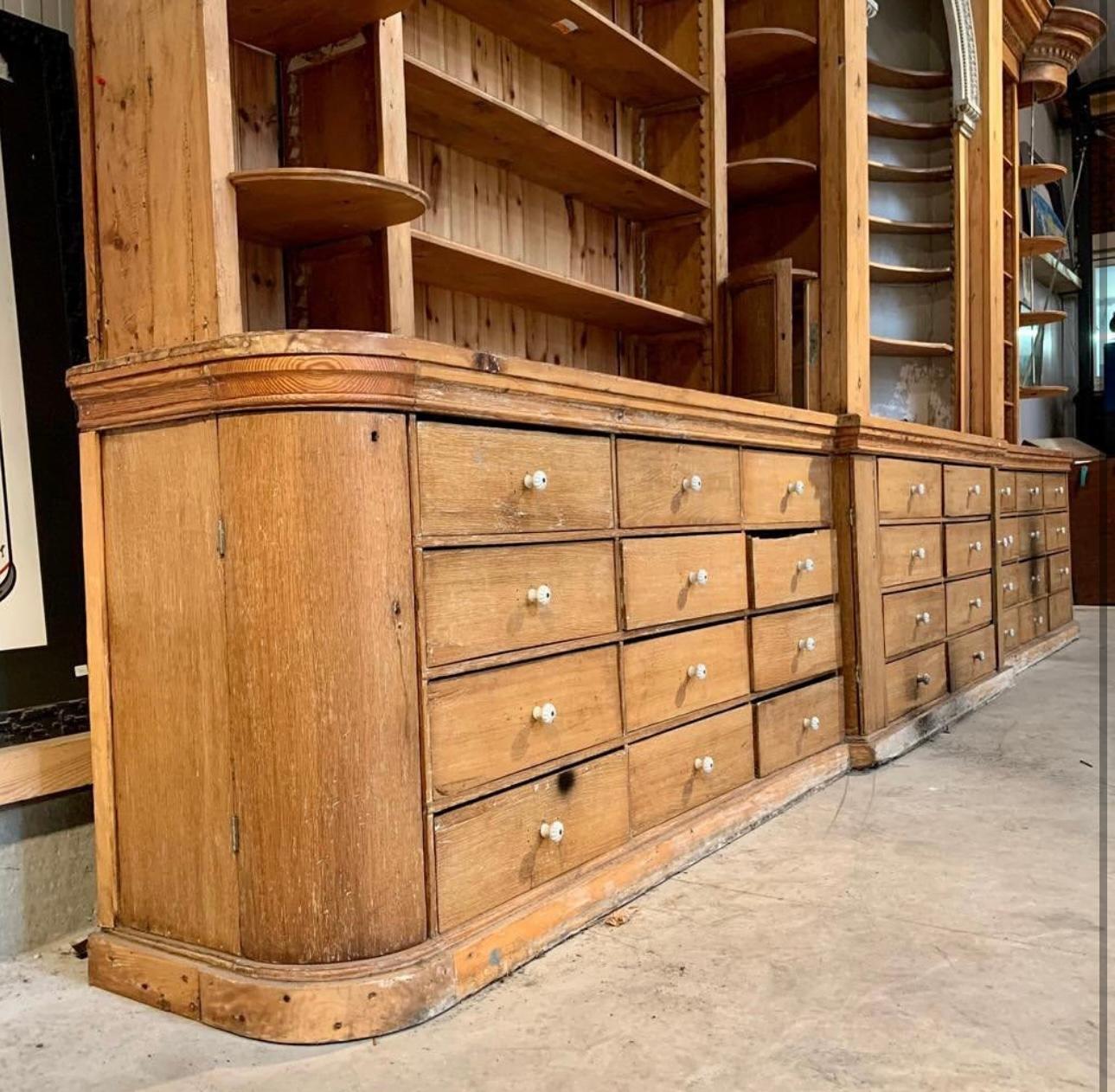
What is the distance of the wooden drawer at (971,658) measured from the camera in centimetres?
366

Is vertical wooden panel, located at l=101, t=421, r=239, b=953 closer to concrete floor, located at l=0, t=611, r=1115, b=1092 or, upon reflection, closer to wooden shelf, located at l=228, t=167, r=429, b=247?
concrete floor, located at l=0, t=611, r=1115, b=1092

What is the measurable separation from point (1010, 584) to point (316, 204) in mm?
3619

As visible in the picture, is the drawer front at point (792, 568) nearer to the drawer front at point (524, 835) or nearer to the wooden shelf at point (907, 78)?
the drawer front at point (524, 835)

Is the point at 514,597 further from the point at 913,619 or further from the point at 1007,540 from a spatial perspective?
the point at 1007,540

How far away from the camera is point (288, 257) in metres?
2.11

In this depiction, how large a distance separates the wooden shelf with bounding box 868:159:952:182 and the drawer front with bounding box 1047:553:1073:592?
1960 millimetres

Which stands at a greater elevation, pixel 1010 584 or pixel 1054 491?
pixel 1054 491

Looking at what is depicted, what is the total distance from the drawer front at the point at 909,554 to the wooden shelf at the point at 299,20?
1.99 meters

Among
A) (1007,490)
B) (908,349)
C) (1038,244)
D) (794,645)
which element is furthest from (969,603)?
(1038,244)

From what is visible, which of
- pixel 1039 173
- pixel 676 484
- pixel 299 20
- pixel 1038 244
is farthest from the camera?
pixel 1038 244

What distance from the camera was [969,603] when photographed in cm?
384

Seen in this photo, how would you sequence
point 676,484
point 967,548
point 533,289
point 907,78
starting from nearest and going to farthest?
point 676,484, point 533,289, point 967,548, point 907,78

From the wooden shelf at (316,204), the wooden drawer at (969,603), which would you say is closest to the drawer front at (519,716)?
the wooden shelf at (316,204)

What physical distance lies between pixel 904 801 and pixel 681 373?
140 centimetres
